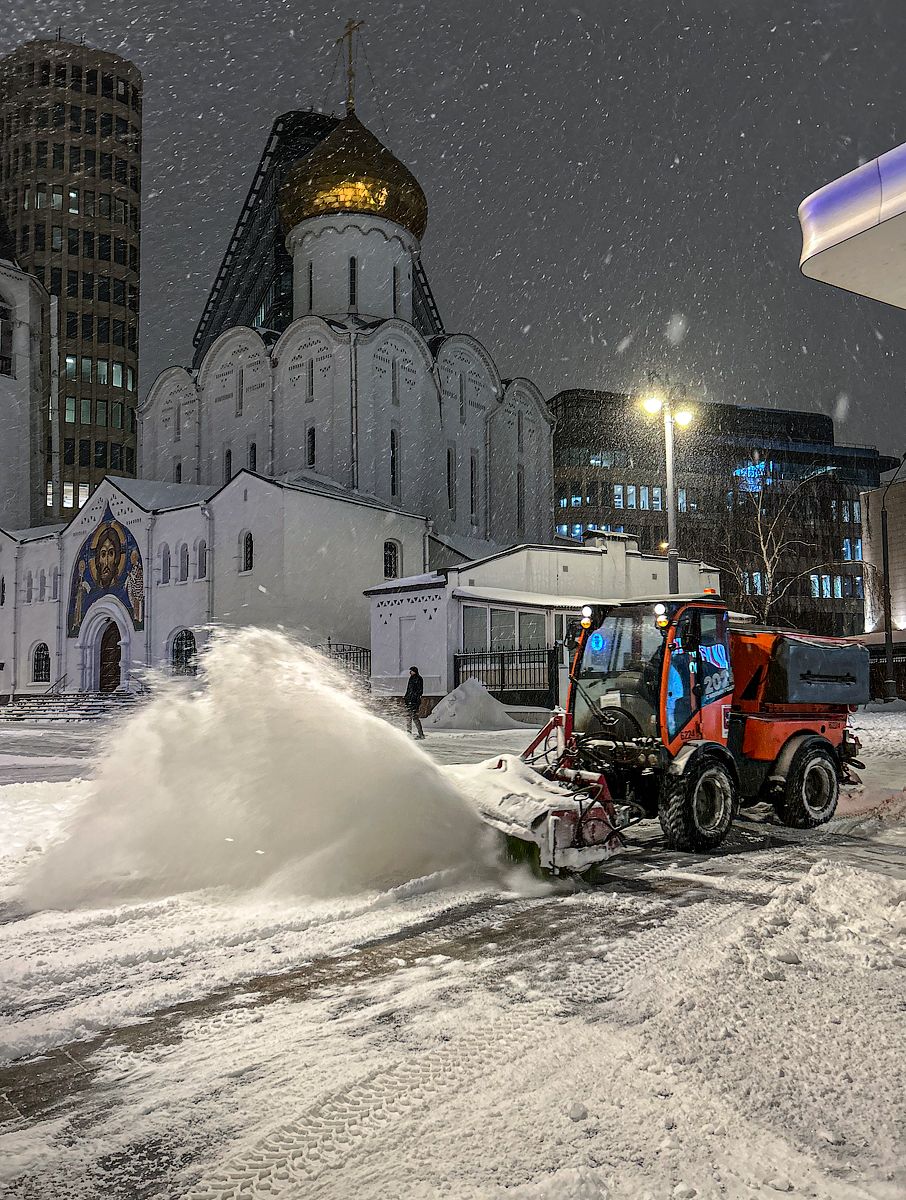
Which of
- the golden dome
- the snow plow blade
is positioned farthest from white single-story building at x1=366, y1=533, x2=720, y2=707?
the golden dome

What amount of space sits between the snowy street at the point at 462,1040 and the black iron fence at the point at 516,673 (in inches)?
754

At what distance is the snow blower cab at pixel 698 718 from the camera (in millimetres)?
8523

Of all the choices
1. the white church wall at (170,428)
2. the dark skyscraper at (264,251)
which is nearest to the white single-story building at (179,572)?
the white church wall at (170,428)

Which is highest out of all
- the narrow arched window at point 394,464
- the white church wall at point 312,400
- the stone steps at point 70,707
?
the white church wall at point 312,400

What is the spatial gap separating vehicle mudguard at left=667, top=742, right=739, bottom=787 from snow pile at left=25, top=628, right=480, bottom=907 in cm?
200

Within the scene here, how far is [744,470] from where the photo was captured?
7875 cm

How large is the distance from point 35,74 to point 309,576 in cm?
7826

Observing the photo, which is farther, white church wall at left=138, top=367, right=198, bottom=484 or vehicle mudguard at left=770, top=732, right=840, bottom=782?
white church wall at left=138, top=367, right=198, bottom=484

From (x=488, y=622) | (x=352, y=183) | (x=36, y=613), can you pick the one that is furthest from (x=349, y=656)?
(x=352, y=183)

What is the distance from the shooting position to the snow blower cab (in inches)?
336

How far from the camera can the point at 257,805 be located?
25.2 feet

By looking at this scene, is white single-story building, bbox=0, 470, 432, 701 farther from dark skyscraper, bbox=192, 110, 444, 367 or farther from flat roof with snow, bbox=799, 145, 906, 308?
flat roof with snow, bbox=799, 145, 906, 308

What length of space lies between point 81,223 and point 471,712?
250 ft

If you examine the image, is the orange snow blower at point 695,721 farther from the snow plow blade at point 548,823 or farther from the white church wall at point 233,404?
the white church wall at point 233,404
